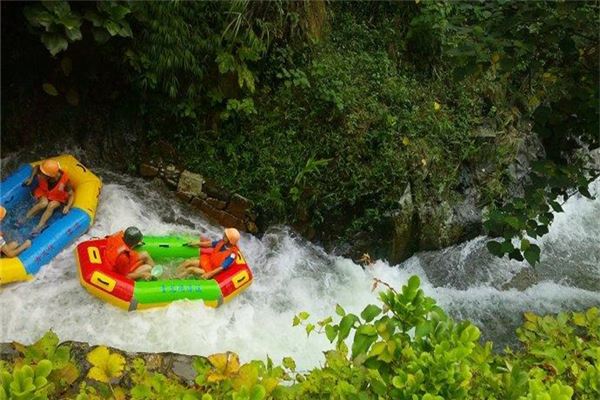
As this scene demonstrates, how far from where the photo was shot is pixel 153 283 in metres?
4.61

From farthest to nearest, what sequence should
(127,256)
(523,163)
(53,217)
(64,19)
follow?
(523,163) < (53,217) < (127,256) < (64,19)

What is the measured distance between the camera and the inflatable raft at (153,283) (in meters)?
4.46

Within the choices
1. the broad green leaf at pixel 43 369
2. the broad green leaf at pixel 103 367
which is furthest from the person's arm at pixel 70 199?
the broad green leaf at pixel 43 369

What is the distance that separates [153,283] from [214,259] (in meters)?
0.64

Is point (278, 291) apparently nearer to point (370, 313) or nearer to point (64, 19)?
point (64, 19)

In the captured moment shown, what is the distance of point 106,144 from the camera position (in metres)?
5.82

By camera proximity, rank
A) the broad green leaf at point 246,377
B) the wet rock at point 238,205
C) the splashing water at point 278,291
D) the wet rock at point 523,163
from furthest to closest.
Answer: the wet rock at point 523,163, the wet rock at point 238,205, the splashing water at point 278,291, the broad green leaf at point 246,377

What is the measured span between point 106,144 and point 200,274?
1.93 meters

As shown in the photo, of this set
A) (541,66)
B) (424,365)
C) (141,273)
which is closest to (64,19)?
(141,273)

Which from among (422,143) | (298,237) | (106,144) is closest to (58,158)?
(106,144)

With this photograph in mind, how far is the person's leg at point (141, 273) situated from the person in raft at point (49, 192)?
40.6 inches

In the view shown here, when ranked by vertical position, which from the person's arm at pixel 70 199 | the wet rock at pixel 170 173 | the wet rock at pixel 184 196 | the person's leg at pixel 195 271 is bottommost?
the person's arm at pixel 70 199

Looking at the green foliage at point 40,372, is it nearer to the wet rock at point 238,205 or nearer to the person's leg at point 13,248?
the person's leg at point 13,248

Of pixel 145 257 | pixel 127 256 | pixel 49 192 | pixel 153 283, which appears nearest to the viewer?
pixel 153 283
